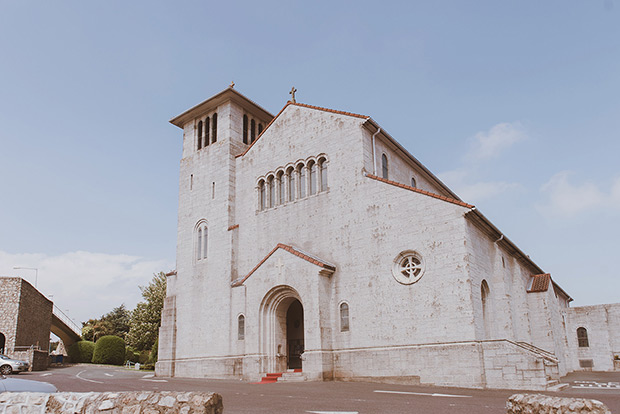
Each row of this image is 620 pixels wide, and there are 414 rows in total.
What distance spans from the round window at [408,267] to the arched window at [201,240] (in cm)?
1310

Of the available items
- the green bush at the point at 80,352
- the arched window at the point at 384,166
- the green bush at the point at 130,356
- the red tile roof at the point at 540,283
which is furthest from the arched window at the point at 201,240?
the green bush at the point at 80,352

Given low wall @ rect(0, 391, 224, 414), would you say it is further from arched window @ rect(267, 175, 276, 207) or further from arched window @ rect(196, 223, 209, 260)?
arched window @ rect(196, 223, 209, 260)

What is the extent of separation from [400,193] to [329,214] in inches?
160

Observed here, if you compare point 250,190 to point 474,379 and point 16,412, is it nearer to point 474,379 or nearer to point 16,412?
point 474,379

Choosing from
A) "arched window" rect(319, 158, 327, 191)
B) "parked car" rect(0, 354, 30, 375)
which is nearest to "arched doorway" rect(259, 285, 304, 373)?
"arched window" rect(319, 158, 327, 191)

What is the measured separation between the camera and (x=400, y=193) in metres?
21.4

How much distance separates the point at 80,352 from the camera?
48.6 metres

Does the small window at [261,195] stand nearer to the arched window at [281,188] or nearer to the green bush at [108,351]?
the arched window at [281,188]

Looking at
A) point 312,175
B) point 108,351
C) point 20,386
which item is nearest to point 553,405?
point 20,386

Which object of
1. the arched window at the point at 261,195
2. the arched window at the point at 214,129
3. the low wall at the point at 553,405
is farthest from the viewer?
the arched window at the point at 214,129

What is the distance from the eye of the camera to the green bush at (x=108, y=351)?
4619 centimetres

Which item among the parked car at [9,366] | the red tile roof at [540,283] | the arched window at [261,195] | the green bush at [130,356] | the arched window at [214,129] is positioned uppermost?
the arched window at [214,129]

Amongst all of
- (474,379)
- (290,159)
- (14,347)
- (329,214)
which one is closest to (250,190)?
(290,159)

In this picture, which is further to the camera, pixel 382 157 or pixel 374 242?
pixel 382 157
